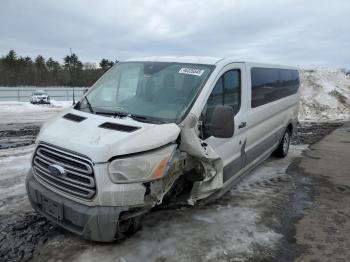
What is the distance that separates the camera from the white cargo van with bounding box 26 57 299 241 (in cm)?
359

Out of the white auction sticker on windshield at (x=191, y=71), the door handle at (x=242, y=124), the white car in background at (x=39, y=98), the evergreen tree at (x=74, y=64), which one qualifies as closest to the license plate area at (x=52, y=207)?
the white auction sticker on windshield at (x=191, y=71)

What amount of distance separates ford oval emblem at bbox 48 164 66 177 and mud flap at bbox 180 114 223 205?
1298 mm

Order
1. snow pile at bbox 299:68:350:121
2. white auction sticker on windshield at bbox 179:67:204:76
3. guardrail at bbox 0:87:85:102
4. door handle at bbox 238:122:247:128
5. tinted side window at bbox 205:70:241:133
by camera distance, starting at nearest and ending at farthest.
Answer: tinted side window at bbox 205:70:241:133 < white auction sticker on windshield at bbox 179:67:204:76 < door handle at bbox 238:122:247:128 < snow pile at bbox 299:68:350:121 < guardrail at bbox 0:87:85:102

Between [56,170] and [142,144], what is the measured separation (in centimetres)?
94

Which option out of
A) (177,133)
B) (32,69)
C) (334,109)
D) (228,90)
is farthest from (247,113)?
(32,69)

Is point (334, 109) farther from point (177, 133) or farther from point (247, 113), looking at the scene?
point (177, 133)

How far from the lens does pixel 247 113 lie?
560 centimetres

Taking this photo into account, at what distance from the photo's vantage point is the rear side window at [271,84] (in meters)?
5.98

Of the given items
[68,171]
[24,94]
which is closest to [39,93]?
[24,94]

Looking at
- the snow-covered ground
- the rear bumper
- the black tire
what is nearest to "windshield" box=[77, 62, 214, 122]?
the rear bumper

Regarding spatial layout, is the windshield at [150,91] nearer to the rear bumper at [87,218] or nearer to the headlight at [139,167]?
the headlight at [139,167]

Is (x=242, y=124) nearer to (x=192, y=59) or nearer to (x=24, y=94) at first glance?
(x=192, y=59)

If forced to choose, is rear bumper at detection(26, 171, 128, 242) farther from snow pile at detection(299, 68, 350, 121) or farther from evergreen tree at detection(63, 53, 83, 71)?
evergreen tree at detection(63, 53, 83, 71)

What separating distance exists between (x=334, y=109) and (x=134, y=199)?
781 inches
